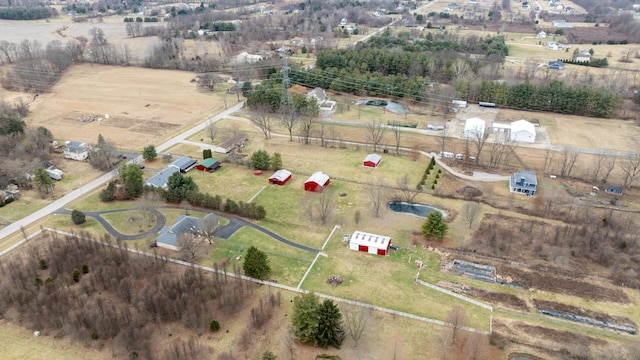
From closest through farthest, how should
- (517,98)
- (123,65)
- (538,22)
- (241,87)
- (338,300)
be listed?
(338,300)
(517,98)
(241,87)
(123,65)
(538,22)

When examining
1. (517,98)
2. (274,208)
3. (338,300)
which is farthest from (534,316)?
(517,98)

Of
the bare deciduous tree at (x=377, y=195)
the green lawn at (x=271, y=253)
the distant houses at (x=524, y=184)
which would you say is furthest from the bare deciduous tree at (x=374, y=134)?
the green lawn at (x=271, y=253)

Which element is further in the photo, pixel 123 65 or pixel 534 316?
pixel 123 65

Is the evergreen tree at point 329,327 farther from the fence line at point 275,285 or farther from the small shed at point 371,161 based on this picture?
the small shed at point 371,161

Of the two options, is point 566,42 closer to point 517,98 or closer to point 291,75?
point 517,98

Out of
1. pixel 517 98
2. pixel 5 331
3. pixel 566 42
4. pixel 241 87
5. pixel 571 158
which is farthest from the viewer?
pixel 566 42

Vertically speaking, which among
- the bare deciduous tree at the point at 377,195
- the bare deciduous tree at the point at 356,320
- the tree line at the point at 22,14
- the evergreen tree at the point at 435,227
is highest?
the tree line at the point at 22,14
